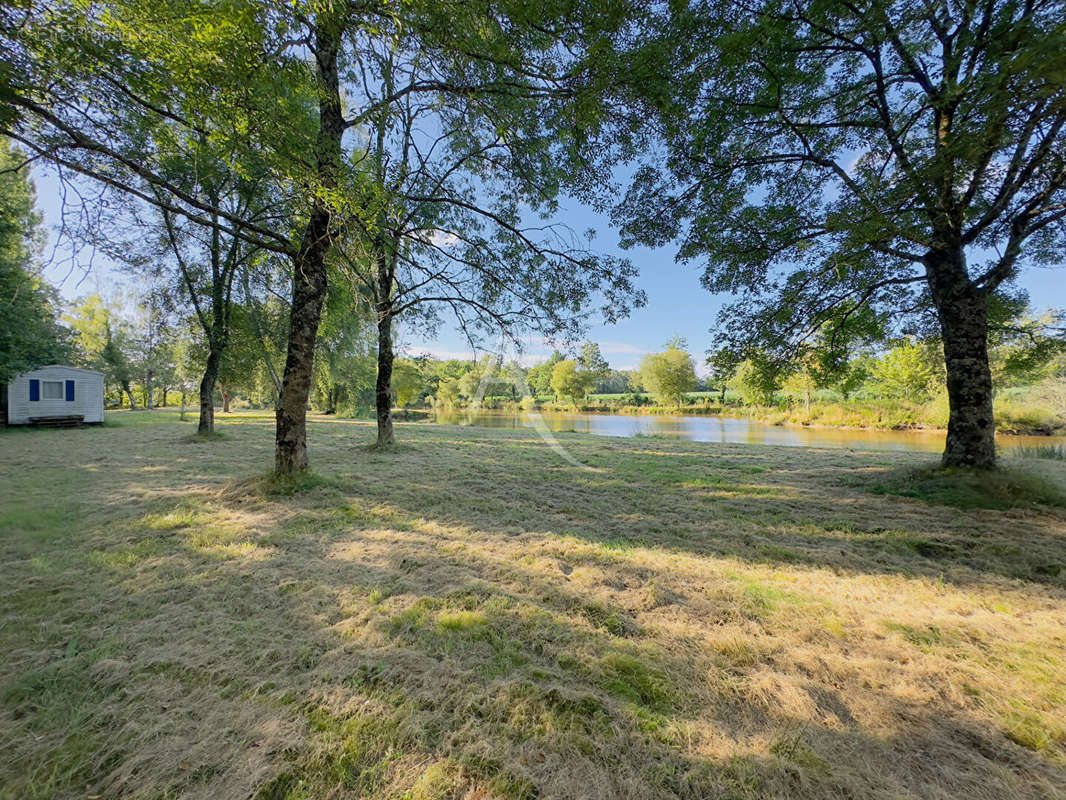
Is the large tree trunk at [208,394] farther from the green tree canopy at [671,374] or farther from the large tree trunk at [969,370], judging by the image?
the green tree canopy at [671,374]

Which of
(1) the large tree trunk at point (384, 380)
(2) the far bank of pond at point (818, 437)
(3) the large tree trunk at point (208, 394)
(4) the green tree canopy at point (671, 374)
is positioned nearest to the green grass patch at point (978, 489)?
(2) the far bank of pond at point (818, 437)

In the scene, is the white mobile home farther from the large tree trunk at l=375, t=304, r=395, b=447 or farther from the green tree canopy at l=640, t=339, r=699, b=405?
the green tree canopy at l=640, t=339, r=699, b=405

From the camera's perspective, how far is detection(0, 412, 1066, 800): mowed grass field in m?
1.39

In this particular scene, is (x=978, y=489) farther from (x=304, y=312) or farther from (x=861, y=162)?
(x=304, y=312)

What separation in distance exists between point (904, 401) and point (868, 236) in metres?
28.0

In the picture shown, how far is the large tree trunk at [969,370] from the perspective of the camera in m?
5.47

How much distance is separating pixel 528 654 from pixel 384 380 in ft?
27.7

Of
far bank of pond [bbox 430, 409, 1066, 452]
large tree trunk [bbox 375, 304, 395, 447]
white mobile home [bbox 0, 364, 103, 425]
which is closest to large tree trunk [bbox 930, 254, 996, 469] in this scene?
far bank of pond [bbox 430, 409, 1066, 452]

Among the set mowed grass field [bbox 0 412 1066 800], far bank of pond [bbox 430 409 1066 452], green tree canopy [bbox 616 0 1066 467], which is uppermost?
green tree canopy [bbox 616 0 1066 467]

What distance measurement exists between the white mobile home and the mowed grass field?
17.3 metres

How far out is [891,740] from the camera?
1.53 m

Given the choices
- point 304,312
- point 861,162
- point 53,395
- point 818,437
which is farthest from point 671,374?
point 53,395

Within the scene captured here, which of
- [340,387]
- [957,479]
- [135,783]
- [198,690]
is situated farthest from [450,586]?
[340,387]

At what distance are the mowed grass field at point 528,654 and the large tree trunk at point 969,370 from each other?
1.40m
